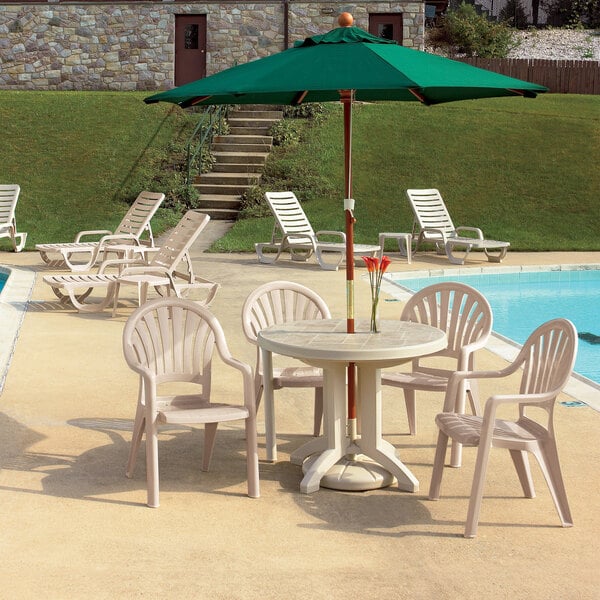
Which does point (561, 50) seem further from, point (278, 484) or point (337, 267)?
point (278, 484)

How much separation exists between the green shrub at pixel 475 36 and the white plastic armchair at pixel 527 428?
33.9 meters

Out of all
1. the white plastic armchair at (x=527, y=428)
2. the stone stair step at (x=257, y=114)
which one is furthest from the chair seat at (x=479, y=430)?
the stone stair step at (x=257, y=114)

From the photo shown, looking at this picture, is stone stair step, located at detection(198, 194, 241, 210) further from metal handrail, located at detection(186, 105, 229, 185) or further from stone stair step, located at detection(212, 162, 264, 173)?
stone stair step, located at detection(212, 162, 264, 173)

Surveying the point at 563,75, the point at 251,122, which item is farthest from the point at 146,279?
the point at 563,75

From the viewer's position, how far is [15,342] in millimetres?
9203

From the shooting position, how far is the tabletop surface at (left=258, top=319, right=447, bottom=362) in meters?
5.06

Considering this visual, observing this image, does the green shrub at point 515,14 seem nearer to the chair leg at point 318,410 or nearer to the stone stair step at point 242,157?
the stone stair step at point 242,157

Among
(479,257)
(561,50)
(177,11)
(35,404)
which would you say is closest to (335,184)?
(479,257)

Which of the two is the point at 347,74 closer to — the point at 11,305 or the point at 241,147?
the point at 11,305

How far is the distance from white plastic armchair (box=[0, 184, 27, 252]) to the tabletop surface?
1185 cm

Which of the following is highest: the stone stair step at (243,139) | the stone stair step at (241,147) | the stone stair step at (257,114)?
the stone stair step at (257,114)

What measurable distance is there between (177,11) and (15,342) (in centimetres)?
2134

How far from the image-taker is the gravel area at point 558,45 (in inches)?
1658

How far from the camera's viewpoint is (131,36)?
29.0 meters
